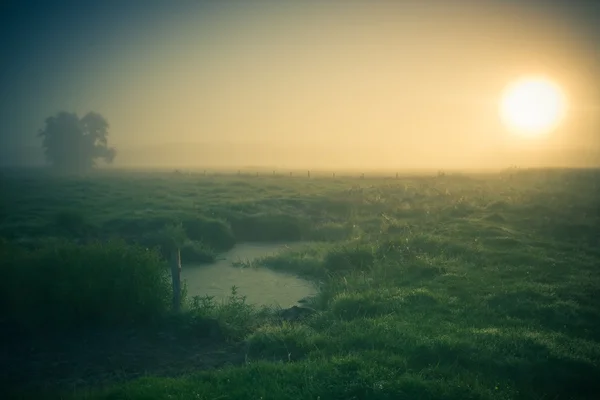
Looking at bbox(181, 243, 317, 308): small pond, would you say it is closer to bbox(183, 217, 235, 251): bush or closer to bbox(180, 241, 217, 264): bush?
bbox(180, 241, 217, 264): bush

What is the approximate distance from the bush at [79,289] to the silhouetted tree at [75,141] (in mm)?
87906

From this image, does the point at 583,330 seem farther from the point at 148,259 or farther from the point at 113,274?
the point at 113,274

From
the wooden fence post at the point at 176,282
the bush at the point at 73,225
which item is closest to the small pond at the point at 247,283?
the wooden fence post at the point at 176,282

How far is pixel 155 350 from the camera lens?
12.4m

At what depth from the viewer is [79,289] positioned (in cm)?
1411

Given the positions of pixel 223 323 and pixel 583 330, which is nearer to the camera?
pixel 583 330

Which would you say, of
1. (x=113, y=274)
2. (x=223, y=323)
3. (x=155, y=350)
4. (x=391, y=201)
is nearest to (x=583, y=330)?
(x=223, y=323)

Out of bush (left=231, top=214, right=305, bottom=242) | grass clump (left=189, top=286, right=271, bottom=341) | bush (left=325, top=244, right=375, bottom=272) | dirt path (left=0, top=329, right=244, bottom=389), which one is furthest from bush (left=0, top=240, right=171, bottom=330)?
bush (left=231, top=214, right=305, bottom=242)

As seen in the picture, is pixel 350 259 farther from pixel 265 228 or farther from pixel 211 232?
pixel 265 228

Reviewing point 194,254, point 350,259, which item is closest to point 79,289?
point 194,254

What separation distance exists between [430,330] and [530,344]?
8.23ft

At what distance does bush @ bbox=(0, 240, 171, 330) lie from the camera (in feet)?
45.9

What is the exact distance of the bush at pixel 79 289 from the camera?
45.9 ft

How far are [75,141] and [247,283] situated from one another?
88062mm
